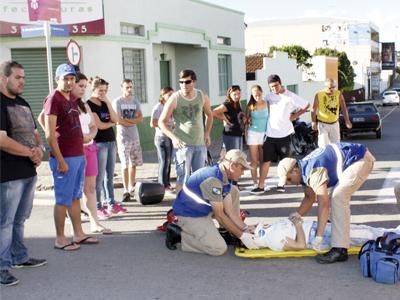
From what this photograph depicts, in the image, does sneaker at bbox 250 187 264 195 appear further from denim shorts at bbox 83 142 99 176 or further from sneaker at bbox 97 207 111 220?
denim shorts at bbox 83 142 99 176

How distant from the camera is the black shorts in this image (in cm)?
948

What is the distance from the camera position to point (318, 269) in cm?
543

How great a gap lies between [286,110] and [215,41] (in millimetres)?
12500

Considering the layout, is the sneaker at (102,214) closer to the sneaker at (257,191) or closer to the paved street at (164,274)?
the paved street at (164,274)

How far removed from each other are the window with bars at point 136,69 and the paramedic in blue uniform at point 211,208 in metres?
10.4

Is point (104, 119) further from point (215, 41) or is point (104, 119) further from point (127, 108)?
point (215, 41)

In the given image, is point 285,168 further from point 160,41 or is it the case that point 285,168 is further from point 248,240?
point 160,41

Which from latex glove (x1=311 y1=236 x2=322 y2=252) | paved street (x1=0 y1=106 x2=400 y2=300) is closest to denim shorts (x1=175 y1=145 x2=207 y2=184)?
paved street (x1=0 y1=106 x2=400 y2=300)

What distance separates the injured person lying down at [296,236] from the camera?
5.78 metres

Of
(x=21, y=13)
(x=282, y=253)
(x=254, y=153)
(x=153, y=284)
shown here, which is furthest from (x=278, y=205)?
(x=21, y=13)

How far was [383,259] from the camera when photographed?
16.2 feet

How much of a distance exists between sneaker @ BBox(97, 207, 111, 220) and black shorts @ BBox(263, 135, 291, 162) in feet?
9.56

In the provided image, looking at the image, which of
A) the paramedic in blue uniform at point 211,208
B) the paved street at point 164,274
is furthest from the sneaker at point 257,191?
the paramedic in blue uniform at point 211,208

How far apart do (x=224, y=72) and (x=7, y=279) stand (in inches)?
722
